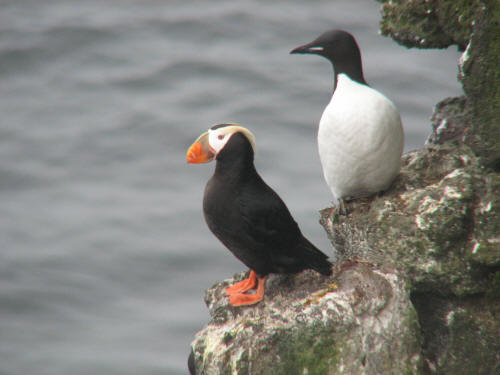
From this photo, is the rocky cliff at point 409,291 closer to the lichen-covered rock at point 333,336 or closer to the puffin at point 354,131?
the lichen-covered rock at point 333,336

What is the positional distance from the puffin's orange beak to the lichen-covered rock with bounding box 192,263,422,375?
943 millimetres

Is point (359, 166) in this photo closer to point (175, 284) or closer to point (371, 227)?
point (371, 227)

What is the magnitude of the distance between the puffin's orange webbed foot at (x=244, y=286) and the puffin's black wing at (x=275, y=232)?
22cm

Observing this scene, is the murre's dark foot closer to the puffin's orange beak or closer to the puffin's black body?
the puffin's black body

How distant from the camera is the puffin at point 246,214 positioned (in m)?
3.92

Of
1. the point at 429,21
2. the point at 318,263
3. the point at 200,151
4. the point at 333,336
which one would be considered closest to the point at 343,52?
the point at 429,21

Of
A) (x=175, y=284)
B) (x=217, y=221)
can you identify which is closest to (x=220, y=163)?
(x=217, y=221)

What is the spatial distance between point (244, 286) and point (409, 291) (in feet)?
3.35

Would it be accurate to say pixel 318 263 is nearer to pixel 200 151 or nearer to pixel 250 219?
pixel 250 219

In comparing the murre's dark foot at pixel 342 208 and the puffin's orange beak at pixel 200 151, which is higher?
the puffin's orange beak at pixel 200 151

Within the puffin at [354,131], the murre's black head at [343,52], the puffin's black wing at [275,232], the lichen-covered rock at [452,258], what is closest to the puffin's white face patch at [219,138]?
the puffin's black wing at [275,232]

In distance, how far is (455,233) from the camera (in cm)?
391

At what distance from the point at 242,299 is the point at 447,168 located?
60.3 inches

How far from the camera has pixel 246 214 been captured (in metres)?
3.91
